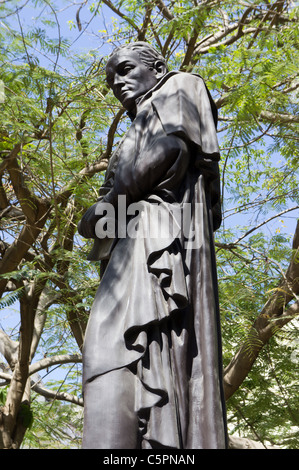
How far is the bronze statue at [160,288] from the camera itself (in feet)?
9.02

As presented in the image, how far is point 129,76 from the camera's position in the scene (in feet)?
12.3

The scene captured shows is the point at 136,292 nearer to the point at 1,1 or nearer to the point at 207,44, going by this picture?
the point at 1,1

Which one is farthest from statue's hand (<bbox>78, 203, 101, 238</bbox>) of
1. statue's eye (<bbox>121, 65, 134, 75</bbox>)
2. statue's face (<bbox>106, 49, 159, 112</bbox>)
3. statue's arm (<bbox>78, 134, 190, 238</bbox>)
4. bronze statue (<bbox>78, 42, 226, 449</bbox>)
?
statue's eye (<bbox>121, 65, 134, 75</bbox>)

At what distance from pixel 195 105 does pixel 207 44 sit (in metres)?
6.52

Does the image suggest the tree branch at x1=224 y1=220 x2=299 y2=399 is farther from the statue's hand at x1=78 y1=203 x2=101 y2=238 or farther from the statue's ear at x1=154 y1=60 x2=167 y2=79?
the statue's hand at x1=78 y1=203 x2=101 y2=238

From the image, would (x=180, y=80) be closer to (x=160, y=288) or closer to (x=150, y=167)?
(x=150, y=167)

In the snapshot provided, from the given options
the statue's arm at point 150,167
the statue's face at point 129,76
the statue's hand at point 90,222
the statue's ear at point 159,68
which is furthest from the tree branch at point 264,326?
the statue's arm at point 150,167

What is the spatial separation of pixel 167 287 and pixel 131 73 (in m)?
1.34

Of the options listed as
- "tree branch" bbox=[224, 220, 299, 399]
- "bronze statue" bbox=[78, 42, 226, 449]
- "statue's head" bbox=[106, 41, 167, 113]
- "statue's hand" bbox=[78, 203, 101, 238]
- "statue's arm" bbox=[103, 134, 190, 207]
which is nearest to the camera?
"bronze statue" bbox=[78, 42, 226, 449]

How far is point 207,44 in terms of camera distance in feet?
31.8

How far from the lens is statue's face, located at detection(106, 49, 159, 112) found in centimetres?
373

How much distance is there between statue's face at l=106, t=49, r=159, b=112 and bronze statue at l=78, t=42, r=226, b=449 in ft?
0.30

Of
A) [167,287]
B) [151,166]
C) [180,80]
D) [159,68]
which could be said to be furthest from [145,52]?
[167,287]

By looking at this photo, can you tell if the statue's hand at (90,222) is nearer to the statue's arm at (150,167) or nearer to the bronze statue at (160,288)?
the bronze statue at (160,288)
